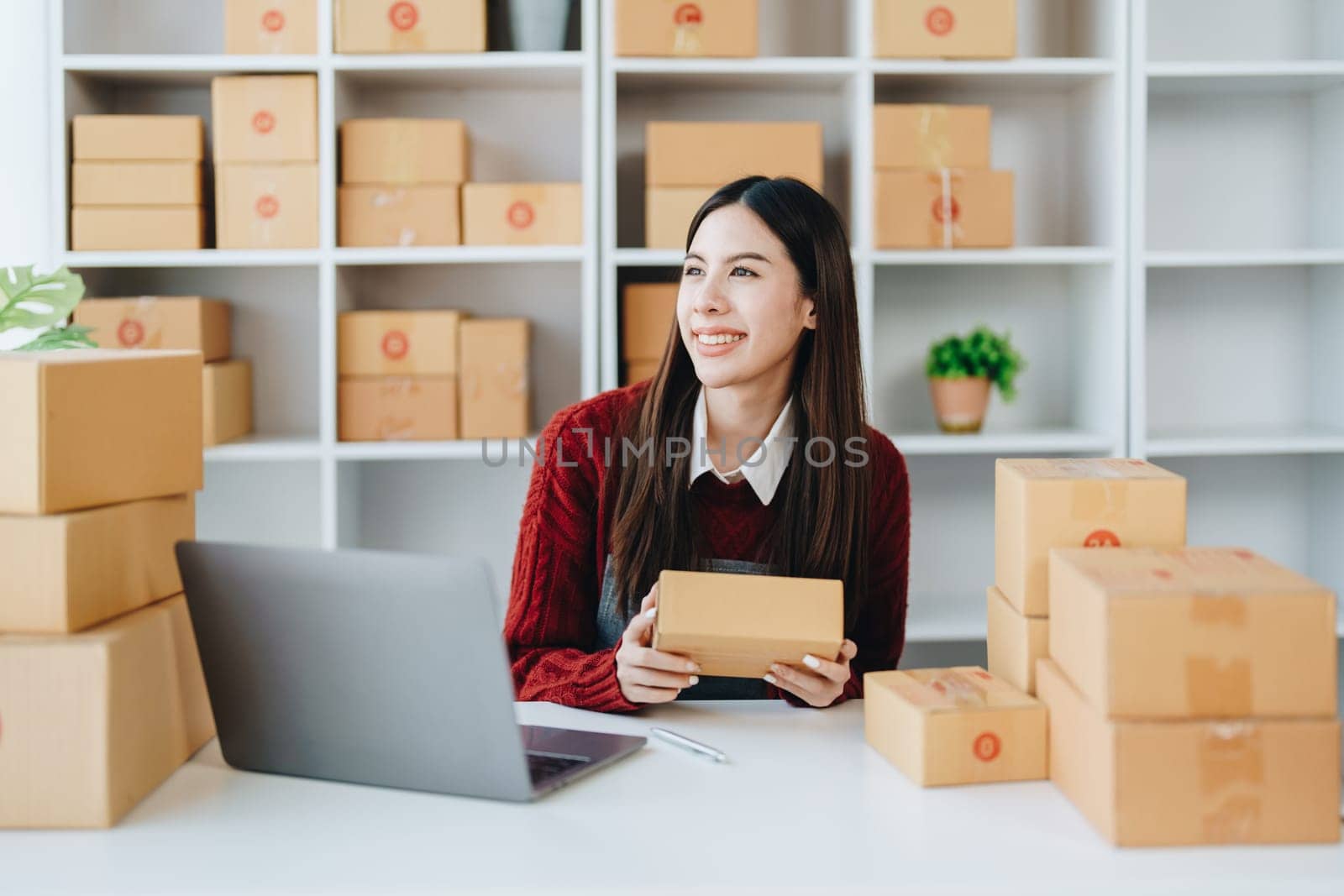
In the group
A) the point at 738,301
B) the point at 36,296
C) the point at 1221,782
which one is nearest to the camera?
the point at 1221,782

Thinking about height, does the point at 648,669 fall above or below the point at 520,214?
below

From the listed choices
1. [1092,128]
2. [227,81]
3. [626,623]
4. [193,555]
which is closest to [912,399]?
[1092,128]

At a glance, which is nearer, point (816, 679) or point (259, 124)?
point (816, 679)

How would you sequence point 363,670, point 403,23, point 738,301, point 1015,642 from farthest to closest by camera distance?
point 403,23, point 738,301, point 1015,642, point 363,670

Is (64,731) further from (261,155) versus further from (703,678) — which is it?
(261,155)

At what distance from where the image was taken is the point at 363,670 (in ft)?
3.59

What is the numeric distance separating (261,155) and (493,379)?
26.0 inches

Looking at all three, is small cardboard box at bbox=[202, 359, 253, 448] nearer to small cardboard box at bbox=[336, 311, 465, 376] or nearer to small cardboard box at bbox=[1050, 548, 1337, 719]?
small cardboard box at bbox=[336, 311, 465, 376]

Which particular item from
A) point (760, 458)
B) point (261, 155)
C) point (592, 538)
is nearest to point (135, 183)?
point (261, 155)

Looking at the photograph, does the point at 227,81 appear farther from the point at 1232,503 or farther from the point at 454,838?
the point at 1232,503

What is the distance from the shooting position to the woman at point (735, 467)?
1.73 m

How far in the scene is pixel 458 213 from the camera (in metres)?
2.60

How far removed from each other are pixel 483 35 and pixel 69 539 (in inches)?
68.8

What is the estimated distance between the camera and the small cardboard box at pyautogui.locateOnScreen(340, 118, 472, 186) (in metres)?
2.57
